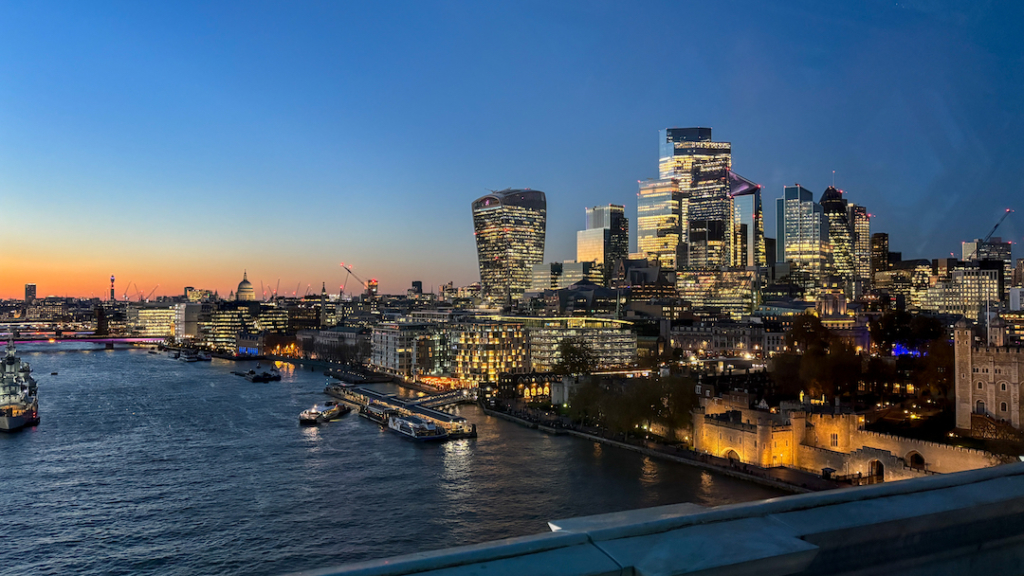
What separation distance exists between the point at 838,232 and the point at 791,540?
10825 cm

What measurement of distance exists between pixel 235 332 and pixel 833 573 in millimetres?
77950

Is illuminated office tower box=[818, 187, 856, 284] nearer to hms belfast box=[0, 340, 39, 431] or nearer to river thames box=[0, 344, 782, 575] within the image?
river thames box=[0, 344, 782, 575]

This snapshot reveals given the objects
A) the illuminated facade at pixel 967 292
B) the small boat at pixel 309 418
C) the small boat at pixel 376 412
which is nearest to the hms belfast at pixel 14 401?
the small boat at pixel 309 418

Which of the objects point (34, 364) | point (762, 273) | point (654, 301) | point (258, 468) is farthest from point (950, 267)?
point (34, 364)

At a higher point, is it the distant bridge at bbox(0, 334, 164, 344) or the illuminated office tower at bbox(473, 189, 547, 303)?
the illuminated office tower at bbox(473, 189, 547, 303)

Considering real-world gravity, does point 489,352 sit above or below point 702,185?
below

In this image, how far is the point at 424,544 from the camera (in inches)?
509

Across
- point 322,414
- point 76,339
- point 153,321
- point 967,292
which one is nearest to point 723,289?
point 967,292

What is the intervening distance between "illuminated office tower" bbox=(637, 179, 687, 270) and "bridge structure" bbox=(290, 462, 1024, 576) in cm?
10870

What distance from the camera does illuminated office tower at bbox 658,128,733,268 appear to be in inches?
3964

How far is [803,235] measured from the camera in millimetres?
99500

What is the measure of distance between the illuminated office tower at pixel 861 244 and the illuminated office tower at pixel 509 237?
142 feet

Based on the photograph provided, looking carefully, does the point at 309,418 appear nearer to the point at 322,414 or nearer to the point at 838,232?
the point at 322,414

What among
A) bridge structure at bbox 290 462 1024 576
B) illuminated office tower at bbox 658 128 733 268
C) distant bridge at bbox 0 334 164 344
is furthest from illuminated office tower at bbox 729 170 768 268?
bridge structure at bbox 290 462 1024 576
